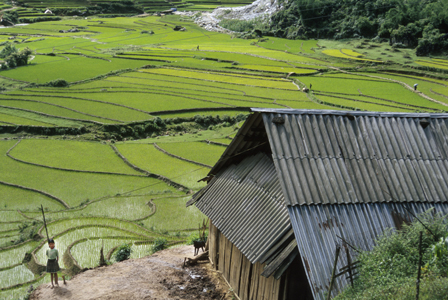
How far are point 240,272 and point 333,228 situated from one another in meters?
3.68

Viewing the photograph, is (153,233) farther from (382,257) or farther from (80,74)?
(80,74)

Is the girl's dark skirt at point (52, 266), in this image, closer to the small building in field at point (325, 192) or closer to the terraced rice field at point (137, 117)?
the terraced rice field at point (137, 117)

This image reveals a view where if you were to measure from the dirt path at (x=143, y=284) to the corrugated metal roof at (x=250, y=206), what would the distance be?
2.16 metres

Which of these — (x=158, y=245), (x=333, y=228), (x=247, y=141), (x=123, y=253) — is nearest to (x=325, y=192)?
(x=333, y=228)

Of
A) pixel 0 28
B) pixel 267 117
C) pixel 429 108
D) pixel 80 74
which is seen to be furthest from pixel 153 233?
pixel 0 28

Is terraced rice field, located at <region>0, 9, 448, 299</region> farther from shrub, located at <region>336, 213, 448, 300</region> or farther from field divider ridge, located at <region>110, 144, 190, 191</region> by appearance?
shrub, located at <region>336, 213, 448, 300</region>

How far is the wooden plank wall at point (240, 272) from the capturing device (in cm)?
940

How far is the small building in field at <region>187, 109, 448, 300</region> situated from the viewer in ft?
26.5

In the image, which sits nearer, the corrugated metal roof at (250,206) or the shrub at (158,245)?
the corrugated metal roof at (250,206)

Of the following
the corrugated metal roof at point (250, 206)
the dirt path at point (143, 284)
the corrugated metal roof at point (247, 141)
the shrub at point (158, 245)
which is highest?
the corrugated metal roof at point (247, 141)

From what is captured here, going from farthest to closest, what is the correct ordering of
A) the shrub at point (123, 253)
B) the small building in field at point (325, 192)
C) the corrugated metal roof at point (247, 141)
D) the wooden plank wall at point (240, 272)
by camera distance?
1. the shrub at point (123, 253)
2. the corrugated metal roof at point (247, 141)
3. the wooden plank wall at point (240, 272)
4. the small building in field at point (325, 192)

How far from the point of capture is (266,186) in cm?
1021

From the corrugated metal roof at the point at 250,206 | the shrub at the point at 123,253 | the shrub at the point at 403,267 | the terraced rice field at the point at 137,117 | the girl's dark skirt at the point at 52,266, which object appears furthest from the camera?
the terraced rice field at the point at 137,117

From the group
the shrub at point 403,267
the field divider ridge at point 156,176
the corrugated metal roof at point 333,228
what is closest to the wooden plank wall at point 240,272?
the corrugated metal roof at point 333,228
